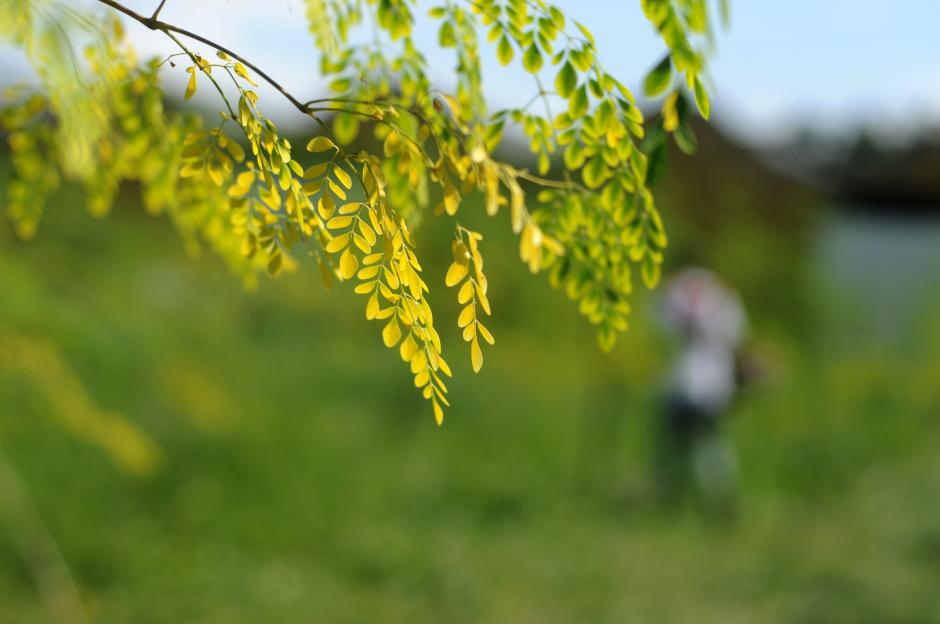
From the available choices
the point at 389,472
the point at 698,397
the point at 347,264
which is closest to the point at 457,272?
the point at 347,264

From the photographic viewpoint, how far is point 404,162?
4.01 ft

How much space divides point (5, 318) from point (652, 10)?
16.6 ft

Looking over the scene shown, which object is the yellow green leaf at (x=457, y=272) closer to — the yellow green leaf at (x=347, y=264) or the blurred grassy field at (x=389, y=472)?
the yellow green leaf at (x=347, y=264)

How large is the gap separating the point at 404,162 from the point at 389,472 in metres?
4.60

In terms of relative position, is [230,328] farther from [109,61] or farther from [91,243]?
[109,61]

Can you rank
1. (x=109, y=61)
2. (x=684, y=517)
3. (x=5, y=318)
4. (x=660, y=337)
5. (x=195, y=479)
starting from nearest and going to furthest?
(x=109, y=61) < (x=195, y=479) < (x=5, y=318) < (x=684, y=517) < (x=660, y=337)

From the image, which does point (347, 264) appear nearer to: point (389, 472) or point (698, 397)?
point (389, 472)

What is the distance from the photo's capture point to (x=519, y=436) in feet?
21.9

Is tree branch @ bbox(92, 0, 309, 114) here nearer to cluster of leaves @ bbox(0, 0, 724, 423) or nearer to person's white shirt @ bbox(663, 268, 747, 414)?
cluster of leaves @ bbox(0, 0, 724, 423)

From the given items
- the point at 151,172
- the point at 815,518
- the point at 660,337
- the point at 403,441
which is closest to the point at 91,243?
the point at 403,441

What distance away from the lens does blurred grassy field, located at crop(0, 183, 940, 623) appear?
14.4ft

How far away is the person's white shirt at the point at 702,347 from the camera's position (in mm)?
6160

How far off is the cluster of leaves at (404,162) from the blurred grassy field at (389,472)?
6.53ft

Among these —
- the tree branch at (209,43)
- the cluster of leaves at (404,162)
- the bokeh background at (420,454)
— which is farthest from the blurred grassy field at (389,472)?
the tree branch at (209,43)
